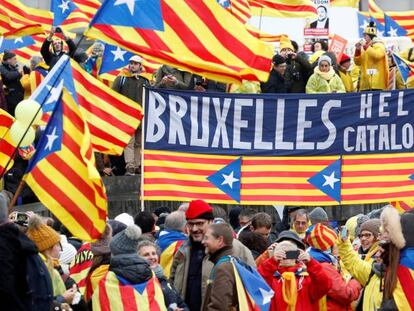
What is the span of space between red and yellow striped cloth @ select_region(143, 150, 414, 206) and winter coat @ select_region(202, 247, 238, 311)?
3181 mm

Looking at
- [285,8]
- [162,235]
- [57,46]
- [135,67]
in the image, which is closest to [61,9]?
[57,46]

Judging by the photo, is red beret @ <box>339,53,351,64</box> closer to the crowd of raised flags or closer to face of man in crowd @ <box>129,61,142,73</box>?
face of man in crowd @ <box>129,61,142,73</box>

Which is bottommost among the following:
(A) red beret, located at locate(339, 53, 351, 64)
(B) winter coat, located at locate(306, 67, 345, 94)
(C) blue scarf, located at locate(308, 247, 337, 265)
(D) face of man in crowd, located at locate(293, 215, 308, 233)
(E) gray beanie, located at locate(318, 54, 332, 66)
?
(C) blue scarf, located at locate(308, 247, 337, 265)

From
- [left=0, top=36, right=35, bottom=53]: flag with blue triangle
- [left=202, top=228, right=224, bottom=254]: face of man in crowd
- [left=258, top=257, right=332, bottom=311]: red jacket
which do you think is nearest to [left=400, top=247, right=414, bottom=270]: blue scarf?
[left=258, top=257, right=332, bottom=311]: red jacket

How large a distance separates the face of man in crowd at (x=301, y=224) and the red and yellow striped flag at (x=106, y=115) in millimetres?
1607

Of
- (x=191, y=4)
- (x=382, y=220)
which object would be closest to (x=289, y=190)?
(x=191, y=4)

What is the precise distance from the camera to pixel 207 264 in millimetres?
12922

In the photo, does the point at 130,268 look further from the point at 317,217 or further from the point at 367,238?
the point at 317,217

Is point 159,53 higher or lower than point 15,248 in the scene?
higher

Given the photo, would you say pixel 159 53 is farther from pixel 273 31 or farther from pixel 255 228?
pixel 273 31

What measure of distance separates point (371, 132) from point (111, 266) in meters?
4.89

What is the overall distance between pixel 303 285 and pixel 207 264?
696mm

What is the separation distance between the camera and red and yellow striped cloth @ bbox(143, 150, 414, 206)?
15.8 meters

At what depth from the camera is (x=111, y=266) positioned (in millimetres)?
12188
